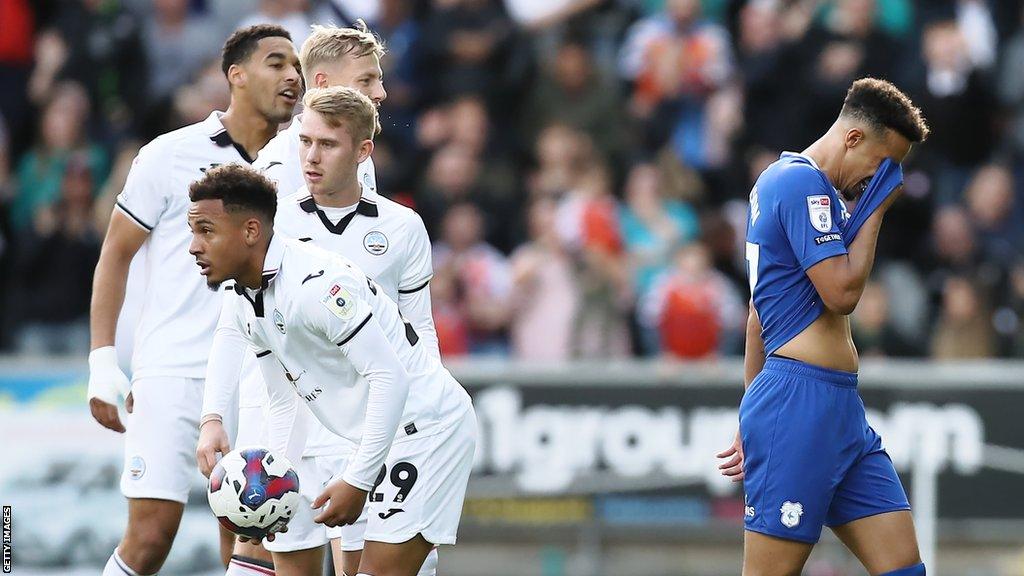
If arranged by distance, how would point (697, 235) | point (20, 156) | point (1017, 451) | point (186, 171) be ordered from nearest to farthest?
point (186, 171), point (1017, 451), point (697, 235), point (20, 156)

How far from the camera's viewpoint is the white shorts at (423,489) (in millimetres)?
6016

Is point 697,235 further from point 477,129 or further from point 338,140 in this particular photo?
point 338,140

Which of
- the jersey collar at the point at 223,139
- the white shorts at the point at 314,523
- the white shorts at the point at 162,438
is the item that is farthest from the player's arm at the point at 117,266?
the white shorts at the point at 314,523

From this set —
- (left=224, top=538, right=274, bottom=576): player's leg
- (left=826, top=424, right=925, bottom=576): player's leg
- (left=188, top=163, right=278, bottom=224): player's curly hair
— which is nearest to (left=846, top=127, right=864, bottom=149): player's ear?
(left=826, top=424, right=925, bottom=576): player's leg

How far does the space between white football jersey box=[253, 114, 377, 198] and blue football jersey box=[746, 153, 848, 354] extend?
160 centimetres

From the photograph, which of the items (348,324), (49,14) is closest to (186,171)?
(348,324)

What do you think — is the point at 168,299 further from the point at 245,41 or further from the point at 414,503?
the point at 414,503

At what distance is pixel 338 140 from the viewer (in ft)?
20.2

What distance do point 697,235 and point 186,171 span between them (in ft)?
20.3

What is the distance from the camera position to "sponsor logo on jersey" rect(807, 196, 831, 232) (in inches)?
233

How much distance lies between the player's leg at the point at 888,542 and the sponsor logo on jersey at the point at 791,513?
0.80 ft

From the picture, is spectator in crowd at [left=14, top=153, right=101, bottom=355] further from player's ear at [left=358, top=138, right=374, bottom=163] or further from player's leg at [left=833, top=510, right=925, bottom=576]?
player's leg at [left=833, top=510, right=925, bottom=576]

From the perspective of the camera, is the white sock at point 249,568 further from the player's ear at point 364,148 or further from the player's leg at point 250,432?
the player's ear at point 364,148

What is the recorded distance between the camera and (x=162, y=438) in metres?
7.07
